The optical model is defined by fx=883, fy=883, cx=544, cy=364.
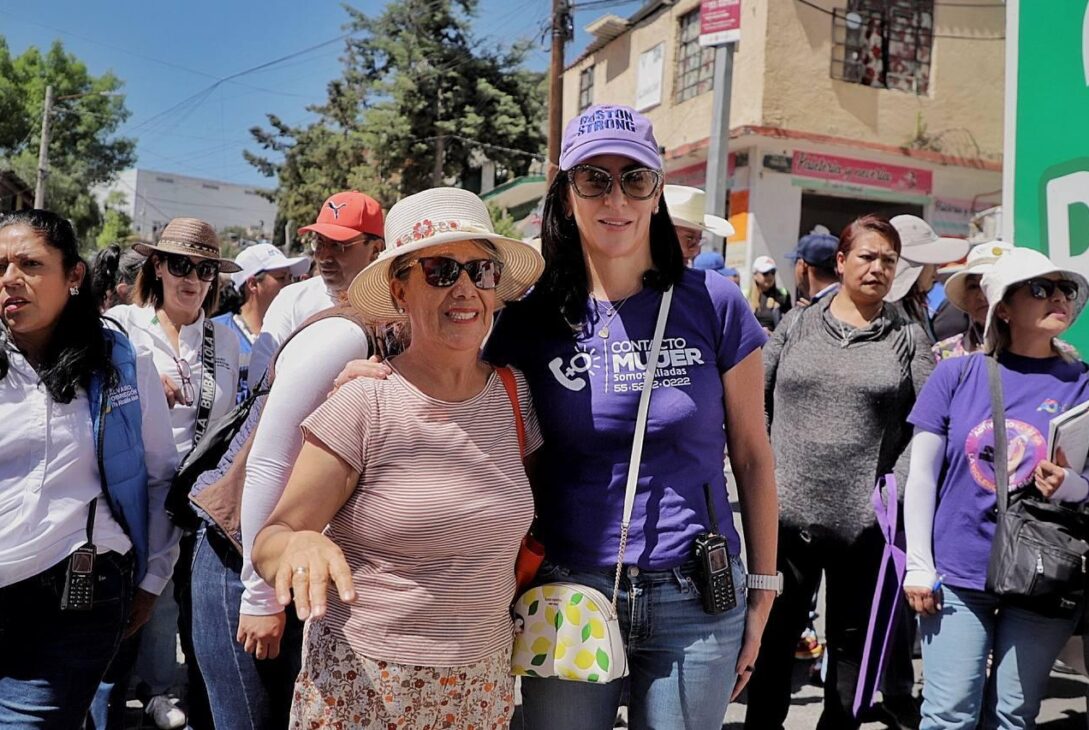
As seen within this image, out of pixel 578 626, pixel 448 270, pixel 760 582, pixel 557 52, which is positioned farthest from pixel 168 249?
pixel 557 52

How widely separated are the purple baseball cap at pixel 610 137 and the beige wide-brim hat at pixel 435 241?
250 mm

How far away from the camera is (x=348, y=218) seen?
306 centimetres

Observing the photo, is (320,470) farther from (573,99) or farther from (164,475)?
(573,99)

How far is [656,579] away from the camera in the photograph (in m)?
2.01

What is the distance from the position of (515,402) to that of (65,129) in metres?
46.1

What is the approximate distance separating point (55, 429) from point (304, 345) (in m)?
0.96

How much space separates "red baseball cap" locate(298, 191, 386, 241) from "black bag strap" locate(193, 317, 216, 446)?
1.28 meters

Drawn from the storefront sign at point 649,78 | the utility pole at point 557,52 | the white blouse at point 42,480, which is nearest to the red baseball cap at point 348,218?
the white blouse at point 42,480

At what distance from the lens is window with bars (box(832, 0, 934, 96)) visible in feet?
53.3

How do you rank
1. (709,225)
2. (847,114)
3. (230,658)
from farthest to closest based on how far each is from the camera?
(847,114), (709,225), (230,658)

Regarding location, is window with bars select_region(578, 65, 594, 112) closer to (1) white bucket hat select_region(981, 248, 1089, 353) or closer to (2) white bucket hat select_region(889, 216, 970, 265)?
(2) white bucket hat select_region(889, 216, 970, 265)

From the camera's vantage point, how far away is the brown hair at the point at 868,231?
356 centimetres

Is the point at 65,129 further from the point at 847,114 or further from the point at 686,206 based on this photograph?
the point at 686,206

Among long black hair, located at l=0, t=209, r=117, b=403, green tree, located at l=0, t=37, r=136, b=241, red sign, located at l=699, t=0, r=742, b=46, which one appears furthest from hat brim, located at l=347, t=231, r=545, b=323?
green tree, located at l=0, t=37, r=136, b=241
